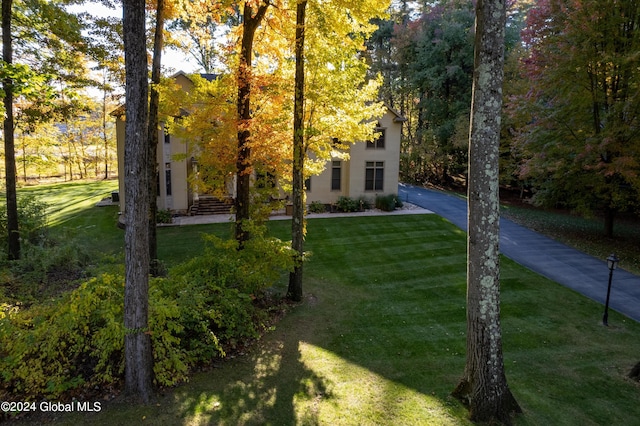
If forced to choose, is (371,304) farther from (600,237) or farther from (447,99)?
(447,99)

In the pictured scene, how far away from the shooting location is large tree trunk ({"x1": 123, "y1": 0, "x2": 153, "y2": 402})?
5.14 metres

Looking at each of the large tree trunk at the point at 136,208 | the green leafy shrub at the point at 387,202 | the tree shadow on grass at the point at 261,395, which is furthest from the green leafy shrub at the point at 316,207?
the large tree trunk at the point at 136,208

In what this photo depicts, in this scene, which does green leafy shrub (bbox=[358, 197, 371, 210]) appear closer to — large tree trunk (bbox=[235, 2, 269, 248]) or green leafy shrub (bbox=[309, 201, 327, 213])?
green leafy shrub (bbox=[309, 201, 327, 213])

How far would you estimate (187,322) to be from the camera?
6.85 meters

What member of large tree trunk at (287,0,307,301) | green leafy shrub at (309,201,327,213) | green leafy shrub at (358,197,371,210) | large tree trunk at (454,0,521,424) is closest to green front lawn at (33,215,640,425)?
large tree trunk at (454,0,521,424)

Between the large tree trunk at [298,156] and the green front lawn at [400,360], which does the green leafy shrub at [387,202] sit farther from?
the large tree trunk at [298,156]

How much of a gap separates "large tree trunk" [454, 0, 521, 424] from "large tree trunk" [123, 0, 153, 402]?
4480 millimetres

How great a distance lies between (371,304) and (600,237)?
1341 centimetres

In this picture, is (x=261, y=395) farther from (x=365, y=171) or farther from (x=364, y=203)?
(x=365, y=171)

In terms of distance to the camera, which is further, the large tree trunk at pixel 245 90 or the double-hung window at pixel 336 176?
the double-hung window at pixel 336 176

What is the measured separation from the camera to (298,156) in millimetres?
10031

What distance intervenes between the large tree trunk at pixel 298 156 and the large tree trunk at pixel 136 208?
A: 15.8 ft

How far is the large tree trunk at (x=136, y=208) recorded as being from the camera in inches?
202

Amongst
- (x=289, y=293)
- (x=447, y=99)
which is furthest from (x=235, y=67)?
(x=447, y=99)
